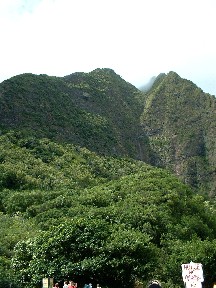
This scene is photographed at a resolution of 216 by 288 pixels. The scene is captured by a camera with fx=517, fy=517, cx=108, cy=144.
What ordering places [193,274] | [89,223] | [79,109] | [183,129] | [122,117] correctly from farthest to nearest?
[122,117] → [183,129] → [79,109] → [89,223] → [193,274]

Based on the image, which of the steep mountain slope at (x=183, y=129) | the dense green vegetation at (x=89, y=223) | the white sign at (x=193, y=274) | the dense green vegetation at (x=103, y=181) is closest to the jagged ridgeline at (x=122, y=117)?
the steep mountain slope at (x=183, y=129)

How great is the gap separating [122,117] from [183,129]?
46.7 ft

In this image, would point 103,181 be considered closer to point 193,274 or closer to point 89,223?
point 89,223

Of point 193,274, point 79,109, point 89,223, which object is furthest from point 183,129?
point 193,274

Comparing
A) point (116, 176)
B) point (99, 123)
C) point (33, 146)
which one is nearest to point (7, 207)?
point (33, 146)

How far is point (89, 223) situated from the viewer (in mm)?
27578

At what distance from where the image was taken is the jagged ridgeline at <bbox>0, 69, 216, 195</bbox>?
3457 inches

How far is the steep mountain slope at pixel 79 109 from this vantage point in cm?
8394

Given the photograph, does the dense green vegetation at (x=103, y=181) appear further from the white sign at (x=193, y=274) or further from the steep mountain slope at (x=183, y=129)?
the white sign at (x=193, y=274)

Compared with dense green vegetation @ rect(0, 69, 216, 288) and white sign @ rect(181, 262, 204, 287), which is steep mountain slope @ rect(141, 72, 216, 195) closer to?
dense green vegetation @ rect(0, 69, 216, 288)

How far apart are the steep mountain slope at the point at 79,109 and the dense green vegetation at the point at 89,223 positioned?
42.7 ft

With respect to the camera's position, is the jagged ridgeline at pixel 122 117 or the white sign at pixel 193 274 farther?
the jagged ridgeline at pixel 122 117

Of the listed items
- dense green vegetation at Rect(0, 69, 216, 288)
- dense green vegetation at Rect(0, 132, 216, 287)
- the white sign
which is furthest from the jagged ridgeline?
the white sign

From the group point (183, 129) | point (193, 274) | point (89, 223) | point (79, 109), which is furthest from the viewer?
point (183, 129)
